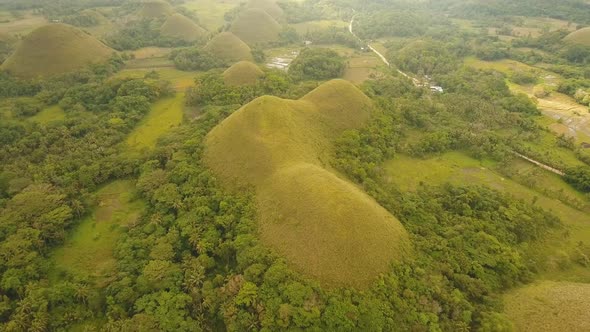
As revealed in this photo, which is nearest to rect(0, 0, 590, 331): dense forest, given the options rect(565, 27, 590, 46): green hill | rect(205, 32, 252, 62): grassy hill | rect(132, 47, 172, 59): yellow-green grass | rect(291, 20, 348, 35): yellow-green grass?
rect(205, 32, 252, 62): grassy hill

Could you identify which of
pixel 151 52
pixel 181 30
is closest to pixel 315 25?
pixel 181 30

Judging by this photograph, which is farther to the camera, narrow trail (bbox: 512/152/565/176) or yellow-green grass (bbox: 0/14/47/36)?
yellow-green grass (bbox: 0/14/47/36)

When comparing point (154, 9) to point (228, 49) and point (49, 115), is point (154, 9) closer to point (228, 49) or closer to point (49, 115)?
point (228, 49)

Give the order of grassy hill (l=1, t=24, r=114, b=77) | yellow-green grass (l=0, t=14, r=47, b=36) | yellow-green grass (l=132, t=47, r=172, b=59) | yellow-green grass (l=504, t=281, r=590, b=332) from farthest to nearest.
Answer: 1. yellow-green grass (l=0, t=14, r=47, b=36)
2. yellow-green grass (l=132, t=47, r=172, b=59)
3. grassy hill (l=1, t=24, r=114, b=77)
4. yellow-green grass (l=504, t=281, r=590, b=332)

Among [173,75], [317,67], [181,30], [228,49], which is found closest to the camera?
[173,75]

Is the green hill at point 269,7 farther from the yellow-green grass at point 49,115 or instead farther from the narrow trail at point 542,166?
the narrow trail at point 542,166

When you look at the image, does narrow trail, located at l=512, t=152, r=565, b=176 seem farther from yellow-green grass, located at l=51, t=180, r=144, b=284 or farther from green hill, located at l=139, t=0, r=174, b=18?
green hill, located at l=139, t=0, r=174, b=18
